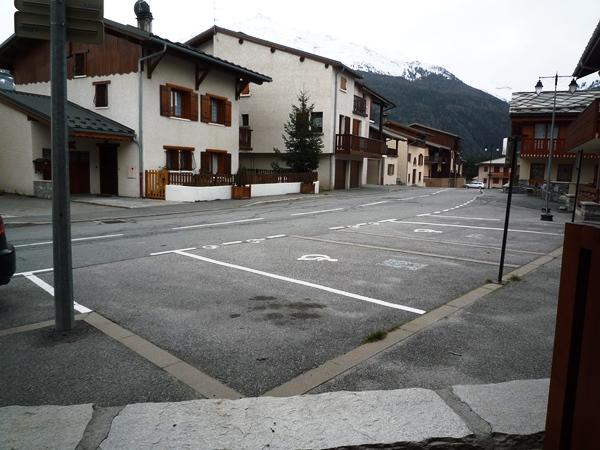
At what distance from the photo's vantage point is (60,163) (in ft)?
14.0

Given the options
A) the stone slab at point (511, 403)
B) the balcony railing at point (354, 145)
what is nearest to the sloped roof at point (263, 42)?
the balcony railing at point (354, 145)

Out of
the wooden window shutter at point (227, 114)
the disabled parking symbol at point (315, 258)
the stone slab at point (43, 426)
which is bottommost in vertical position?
the disabled parking symbol at point (315, 258)

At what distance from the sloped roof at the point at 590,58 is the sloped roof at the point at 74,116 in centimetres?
1822

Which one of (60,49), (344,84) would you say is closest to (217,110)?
(344,84)

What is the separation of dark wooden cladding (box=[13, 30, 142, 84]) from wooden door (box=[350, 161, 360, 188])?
21.2 m

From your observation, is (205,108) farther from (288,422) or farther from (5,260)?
(288,422)

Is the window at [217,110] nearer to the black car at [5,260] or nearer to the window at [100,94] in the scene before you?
the window at [100,94]

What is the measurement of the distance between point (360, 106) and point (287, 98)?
22.4 feet

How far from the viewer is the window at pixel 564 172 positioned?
36853 mm

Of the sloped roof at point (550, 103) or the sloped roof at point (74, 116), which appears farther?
the sloped roof at point (550, 103)

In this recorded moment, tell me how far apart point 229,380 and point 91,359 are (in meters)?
1.22

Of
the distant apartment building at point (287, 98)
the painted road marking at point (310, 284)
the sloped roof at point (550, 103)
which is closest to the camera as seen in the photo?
the painted road marking at point (310, 284)

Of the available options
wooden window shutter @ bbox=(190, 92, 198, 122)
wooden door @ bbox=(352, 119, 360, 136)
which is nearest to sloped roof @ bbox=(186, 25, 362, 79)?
wooden door @ bbox=(352, 119, 360, 136)

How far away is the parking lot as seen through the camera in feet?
14.4
